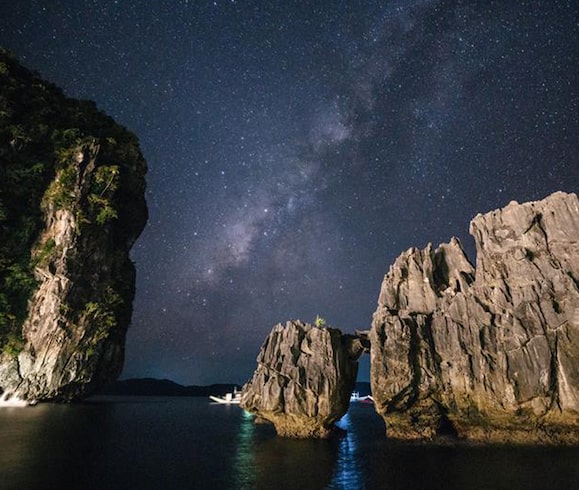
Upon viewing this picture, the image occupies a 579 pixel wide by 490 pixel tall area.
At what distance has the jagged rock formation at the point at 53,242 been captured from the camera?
189ft

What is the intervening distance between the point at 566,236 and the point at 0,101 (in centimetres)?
8004

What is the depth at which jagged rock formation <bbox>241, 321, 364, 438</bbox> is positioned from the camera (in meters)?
35.5

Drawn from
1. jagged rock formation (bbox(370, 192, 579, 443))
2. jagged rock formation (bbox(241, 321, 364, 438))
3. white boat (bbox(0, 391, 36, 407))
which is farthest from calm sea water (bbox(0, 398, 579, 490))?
white boat (bbox(0, 391, 36, 407))

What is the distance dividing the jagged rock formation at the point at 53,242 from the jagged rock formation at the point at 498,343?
182ft

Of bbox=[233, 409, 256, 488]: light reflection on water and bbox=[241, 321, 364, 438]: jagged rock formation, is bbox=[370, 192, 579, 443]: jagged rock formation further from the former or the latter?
bbox=[233, 409, 256, 488]: light reflection on water

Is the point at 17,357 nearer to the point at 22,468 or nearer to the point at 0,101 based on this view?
the point at 0,101

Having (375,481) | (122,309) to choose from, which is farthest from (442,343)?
(122,309)

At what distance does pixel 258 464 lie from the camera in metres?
25.1

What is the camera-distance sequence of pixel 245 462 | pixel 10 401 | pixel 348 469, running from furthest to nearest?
1. pixel 10 401
2. pixel 245 462
3. pixel 348 469

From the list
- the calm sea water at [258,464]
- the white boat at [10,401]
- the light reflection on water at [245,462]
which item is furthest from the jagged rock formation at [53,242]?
the light reflection on water at [245,462]

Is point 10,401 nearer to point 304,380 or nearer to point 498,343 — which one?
point 304,380

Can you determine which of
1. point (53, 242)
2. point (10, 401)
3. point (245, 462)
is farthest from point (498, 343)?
point (10, 401)

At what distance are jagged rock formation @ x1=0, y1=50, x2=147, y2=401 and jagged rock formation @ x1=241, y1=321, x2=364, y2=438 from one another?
42.7m

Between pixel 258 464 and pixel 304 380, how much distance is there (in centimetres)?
1185
